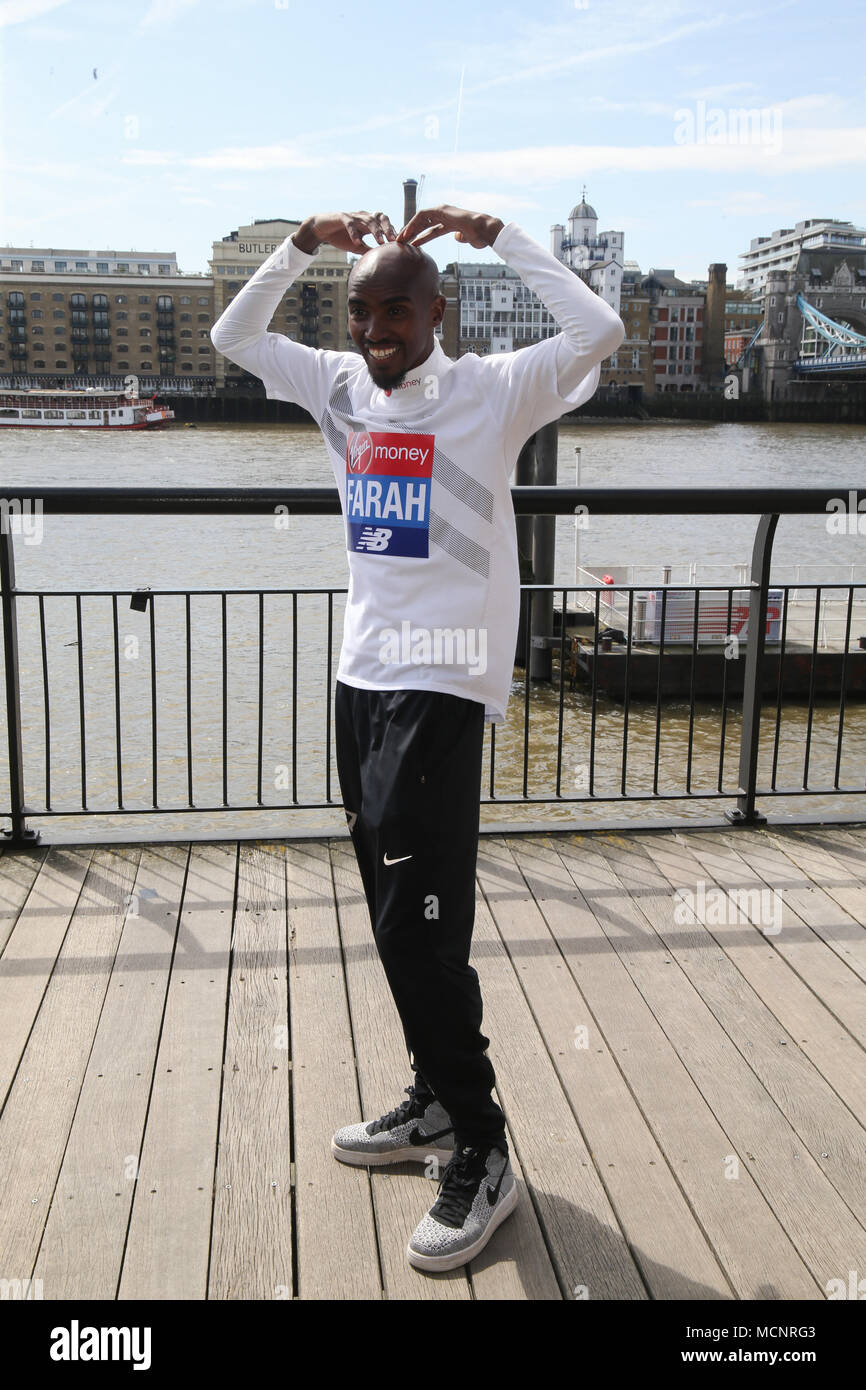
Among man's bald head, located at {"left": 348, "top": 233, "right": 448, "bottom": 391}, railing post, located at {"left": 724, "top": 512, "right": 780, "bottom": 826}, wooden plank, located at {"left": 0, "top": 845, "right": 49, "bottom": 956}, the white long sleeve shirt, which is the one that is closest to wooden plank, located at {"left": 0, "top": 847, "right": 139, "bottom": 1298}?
wooden plank, located at {"left": 0, "top": 845, "right": 49, "bottom": 956}

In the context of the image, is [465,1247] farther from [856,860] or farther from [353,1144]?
[856,860]

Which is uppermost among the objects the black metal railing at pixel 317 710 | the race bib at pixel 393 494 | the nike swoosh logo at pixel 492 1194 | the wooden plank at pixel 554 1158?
the race bib at pixel 393 494

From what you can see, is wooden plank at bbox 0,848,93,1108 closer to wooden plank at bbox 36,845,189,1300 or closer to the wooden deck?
the wooden deck

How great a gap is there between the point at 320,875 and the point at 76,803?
958cm

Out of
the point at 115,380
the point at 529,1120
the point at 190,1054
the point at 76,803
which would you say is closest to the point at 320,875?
the point at 190,1054

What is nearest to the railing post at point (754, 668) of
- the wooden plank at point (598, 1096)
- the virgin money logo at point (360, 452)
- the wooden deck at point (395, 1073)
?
the wooden deck at point (395, 1073)

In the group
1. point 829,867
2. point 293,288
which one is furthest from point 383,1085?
point 293,288

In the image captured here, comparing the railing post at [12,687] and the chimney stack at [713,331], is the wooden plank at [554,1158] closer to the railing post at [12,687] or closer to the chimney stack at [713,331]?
the railing post at [12,687]

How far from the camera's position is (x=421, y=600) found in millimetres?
2094

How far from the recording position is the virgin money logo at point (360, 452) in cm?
214

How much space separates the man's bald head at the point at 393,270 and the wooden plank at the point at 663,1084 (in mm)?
1752

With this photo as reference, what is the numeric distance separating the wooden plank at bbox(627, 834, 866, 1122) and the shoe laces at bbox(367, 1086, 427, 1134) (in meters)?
0.95

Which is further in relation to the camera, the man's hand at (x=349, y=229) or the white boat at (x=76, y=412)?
the white boat at (x=76, y=412)

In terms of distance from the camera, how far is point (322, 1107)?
8.52ft
